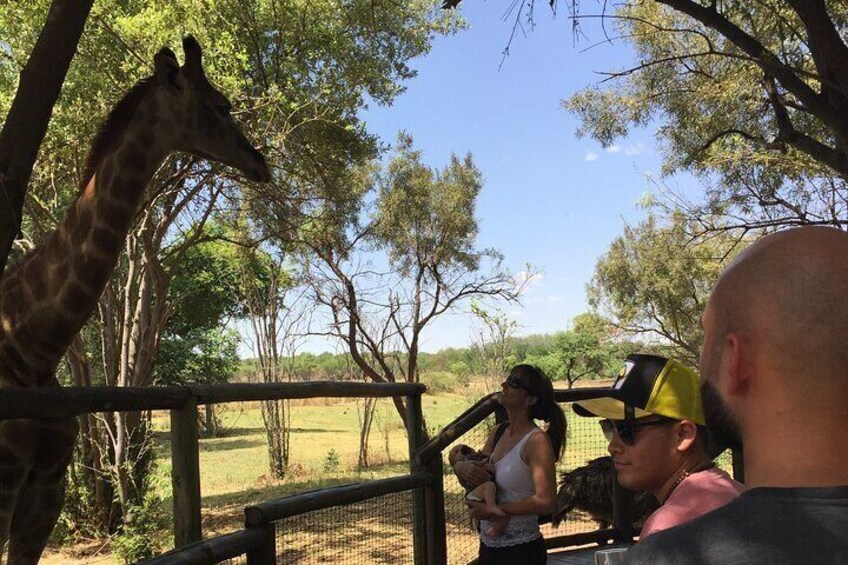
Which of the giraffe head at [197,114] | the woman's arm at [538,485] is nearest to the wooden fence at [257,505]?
the woman's arm at [538,485]

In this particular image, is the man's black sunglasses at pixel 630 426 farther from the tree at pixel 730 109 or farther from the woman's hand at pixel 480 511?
the tree at pixel 730 109

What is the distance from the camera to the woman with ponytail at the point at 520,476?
2680mm

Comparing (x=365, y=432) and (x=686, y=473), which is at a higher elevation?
(x=686, y=473)

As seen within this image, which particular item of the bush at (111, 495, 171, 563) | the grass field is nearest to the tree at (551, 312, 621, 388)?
the grass field

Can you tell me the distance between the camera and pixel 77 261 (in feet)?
9.66

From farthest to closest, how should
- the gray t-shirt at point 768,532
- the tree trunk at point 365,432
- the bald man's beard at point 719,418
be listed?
1. the tree trunk at point 365,432
2. the bald man's beard at point 719,418
3. the gray t-shirt at point 768,532

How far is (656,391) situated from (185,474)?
162 centimetres

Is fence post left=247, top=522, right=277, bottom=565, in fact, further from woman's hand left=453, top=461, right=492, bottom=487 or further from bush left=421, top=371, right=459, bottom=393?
bush left=421, top=371, right=459, bottom=393

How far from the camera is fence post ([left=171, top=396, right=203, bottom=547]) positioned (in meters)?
2.28

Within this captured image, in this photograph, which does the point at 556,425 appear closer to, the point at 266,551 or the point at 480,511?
the point at 480,511

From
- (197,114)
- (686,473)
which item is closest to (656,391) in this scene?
(686,473)

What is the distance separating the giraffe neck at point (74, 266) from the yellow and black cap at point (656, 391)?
2.33 m

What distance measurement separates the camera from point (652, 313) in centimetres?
1844

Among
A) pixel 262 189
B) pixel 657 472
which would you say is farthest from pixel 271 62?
pixel 657 472
